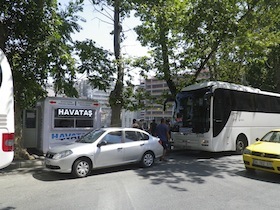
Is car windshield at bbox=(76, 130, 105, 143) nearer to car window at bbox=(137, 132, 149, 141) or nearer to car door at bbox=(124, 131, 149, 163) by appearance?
car door at bbox=(124, 131, 149, 163)

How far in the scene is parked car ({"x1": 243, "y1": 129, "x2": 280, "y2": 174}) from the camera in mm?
8195

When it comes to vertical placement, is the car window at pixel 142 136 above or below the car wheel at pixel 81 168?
above

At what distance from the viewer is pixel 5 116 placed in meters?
5.55

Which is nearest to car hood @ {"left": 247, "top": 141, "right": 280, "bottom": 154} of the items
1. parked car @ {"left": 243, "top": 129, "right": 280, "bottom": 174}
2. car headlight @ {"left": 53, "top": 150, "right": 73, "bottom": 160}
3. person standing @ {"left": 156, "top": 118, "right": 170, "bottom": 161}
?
parked car @ {"left": 243, "top": 129, "right": 280, "bottom": 174}

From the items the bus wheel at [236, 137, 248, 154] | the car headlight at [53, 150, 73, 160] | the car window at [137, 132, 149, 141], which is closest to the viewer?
the car headlight at [53, 150, 73, 160]

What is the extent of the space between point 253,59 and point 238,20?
11.2 ft

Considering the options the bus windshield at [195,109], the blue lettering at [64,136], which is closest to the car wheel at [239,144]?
the bus windshield at [195,109]

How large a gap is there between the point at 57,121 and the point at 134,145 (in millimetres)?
4299

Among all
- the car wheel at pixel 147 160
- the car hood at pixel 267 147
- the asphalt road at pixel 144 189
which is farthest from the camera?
the car wheel at pixel 147 160

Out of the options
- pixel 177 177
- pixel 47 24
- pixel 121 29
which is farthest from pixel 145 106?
pixel 177 177

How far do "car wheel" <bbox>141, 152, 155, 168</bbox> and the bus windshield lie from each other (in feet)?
10.1

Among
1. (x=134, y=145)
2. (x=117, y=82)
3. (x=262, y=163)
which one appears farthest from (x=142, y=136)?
(x=117, y=82)

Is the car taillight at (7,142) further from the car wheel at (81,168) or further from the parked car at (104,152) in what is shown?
the car wheel at (81,168)

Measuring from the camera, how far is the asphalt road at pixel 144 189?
5918 millimetres
